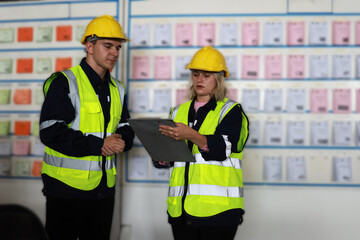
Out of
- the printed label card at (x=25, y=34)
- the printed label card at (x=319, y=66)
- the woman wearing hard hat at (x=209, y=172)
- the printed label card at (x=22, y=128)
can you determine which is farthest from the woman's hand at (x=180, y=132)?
the printed label card at (x=25, y=34)

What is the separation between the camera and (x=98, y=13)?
2.42 meters

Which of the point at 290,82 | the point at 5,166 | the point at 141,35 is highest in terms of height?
the point at 141,35

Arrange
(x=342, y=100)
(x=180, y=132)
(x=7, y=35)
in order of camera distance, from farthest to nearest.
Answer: (x=7, y=35) → (x=342, y=100) → (x=180, y=132)

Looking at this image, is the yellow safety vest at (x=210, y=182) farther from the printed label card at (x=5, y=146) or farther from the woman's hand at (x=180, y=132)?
the printed label card at (x=5, y=146)

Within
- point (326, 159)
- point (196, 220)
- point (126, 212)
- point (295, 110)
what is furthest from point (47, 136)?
point (326, 159)

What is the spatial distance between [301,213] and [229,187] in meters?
1.04

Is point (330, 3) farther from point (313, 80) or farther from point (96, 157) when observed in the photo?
point (96, 157)

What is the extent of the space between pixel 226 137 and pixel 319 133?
1088 mm

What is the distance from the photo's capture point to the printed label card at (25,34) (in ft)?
8.13

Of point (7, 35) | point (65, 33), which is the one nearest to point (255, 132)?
point (65, 33)

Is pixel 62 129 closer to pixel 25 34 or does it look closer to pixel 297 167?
pixel 25 34

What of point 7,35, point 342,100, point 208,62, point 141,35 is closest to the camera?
point 208,62

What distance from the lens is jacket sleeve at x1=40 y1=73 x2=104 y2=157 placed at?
1.56 meters

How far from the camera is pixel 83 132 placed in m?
1.65
